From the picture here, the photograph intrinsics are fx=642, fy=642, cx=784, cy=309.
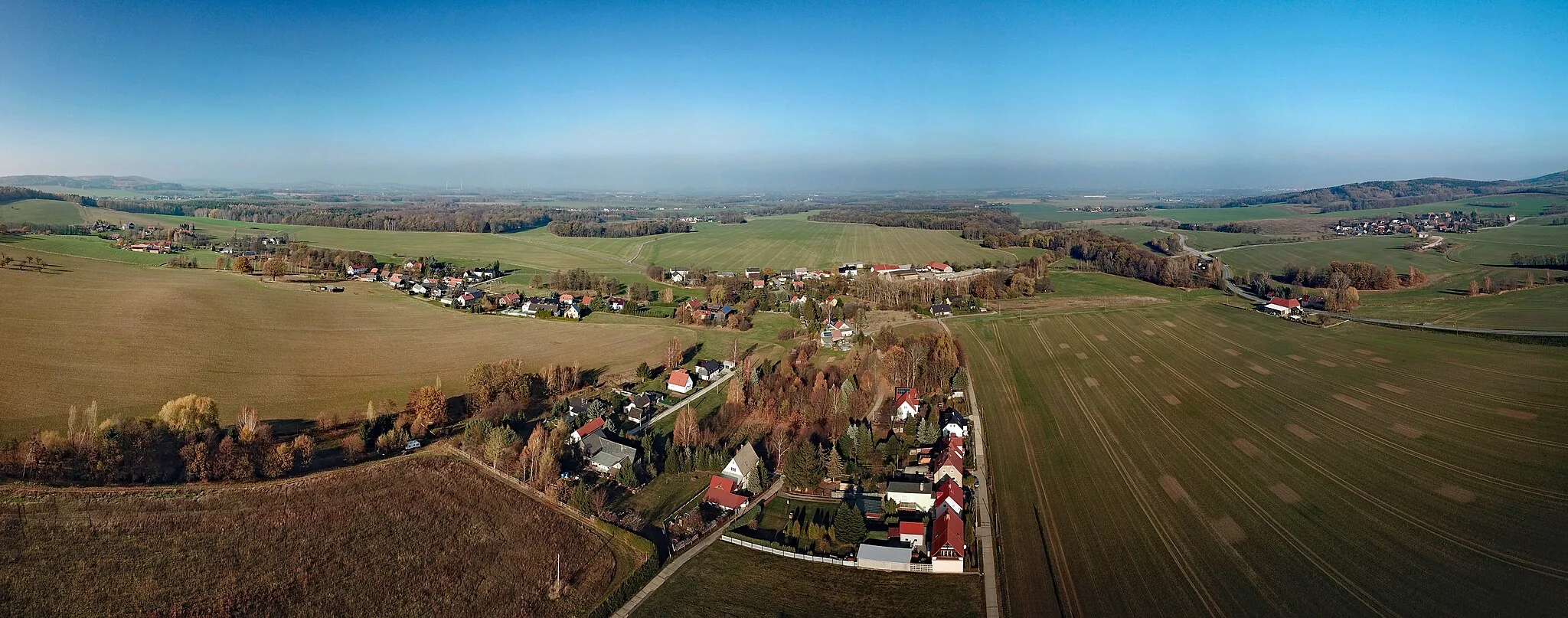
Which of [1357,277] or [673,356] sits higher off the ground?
[1357,277]

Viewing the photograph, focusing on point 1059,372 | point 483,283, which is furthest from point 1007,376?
point 483,283

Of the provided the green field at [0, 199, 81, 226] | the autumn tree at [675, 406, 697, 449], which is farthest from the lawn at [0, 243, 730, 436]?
the green field at [0, 199, 81, 226]

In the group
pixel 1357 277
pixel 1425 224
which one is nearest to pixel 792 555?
pixel 1357 277

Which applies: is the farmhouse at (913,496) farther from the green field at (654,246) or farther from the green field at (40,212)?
the green field at (40,212)

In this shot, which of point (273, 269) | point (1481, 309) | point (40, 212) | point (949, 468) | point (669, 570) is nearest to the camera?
point (669, 570)

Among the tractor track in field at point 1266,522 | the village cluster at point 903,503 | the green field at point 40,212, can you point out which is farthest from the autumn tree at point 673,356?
the green field at point 40,212

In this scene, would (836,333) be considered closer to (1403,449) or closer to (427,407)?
(427,407)

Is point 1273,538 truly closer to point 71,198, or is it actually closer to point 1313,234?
point 1313,234

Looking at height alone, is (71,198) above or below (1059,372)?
above
